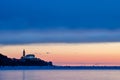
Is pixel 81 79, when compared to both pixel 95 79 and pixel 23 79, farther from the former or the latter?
pixel 23 79

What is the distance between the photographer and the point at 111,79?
100875 millimetres

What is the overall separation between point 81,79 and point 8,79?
12.2 metres

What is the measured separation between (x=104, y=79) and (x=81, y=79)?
12.9 feet

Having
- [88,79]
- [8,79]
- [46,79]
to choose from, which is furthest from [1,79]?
[88,79]

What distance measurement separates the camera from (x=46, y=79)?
335 ft

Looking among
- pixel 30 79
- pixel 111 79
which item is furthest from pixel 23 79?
pixel 111 79

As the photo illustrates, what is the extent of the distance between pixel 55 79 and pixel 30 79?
4.93 meters

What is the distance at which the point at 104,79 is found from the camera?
4028 inches

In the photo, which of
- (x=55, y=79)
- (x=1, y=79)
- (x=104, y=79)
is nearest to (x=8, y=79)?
(x=1, y=79)

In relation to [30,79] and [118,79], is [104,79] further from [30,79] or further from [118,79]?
[30,79]

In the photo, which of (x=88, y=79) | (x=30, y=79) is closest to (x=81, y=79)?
(x=88, y=79)

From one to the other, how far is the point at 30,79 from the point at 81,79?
8.49 meters

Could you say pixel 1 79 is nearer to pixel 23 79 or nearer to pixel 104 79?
pixel 23 79

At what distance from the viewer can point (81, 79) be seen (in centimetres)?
10131
